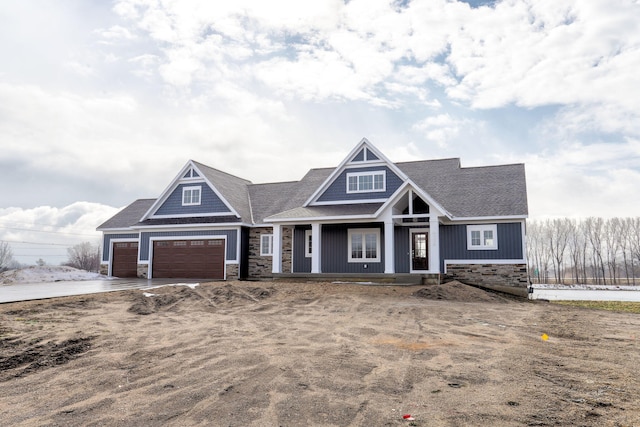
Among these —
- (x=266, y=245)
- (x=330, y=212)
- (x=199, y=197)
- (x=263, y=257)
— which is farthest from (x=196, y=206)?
(x=330, y=212)

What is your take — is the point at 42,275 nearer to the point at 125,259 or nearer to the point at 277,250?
the point at 125,259

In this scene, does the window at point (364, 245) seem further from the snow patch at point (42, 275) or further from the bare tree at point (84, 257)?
the bare tree at point (84, 257)

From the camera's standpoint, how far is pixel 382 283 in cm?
1759

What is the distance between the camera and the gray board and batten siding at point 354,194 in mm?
20312

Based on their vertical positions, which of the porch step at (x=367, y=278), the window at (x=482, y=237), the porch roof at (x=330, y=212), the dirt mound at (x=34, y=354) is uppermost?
the porch roof at (x=330, y=212)

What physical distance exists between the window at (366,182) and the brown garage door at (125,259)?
13.5 meters

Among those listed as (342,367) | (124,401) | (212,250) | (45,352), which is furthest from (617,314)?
(212,250)

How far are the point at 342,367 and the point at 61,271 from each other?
793 inches

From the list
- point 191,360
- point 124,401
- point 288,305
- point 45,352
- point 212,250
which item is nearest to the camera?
point 124,401

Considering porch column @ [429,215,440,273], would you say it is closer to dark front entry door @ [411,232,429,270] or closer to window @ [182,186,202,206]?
dark front entry door @ [411,232,429,270]

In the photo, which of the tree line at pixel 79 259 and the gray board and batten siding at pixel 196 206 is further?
the tree line at pixel 79 259

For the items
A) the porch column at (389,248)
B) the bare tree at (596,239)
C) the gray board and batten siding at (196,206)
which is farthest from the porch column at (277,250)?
the bare tree at (596,239)

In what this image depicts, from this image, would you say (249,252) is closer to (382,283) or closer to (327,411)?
(382,283)

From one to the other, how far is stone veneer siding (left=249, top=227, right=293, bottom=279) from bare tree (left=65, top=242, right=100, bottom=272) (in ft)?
168
